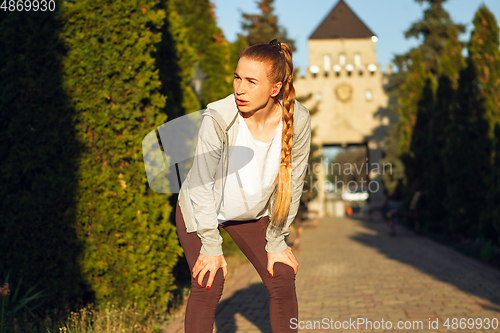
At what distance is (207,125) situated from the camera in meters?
2.38

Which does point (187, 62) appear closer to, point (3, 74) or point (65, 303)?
point (3, 74)

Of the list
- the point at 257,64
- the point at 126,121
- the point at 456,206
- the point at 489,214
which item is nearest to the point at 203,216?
the point at 257,64

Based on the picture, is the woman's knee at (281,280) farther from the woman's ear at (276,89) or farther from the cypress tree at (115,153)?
the cypress tree at (115,153)

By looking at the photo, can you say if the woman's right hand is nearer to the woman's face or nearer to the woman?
the woman

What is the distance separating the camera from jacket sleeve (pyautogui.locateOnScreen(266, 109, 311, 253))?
2.60m

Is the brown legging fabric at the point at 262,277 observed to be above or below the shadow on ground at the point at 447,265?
above

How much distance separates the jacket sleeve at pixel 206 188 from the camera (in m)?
2.35

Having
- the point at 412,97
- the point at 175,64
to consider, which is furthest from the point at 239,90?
the point at 412,97

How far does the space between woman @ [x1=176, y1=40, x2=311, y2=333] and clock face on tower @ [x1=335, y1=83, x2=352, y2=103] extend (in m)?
35.1

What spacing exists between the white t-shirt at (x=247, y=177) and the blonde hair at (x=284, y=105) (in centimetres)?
8

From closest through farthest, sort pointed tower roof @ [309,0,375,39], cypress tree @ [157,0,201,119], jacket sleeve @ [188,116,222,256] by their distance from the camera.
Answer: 1. jacket sleeve @ [188,116,222,256]
2. cypress tree @ [157,0,201,119]
3. pointed tower roof @ [309,0,375,39]

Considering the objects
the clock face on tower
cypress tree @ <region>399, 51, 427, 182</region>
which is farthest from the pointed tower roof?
cypress tree @ <region>399, 51, 427, 182</region>

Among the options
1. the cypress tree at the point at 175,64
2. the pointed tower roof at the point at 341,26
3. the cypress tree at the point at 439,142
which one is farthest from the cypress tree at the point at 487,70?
the pointed tower roof at the point at 341,26

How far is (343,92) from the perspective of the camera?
36750mm
